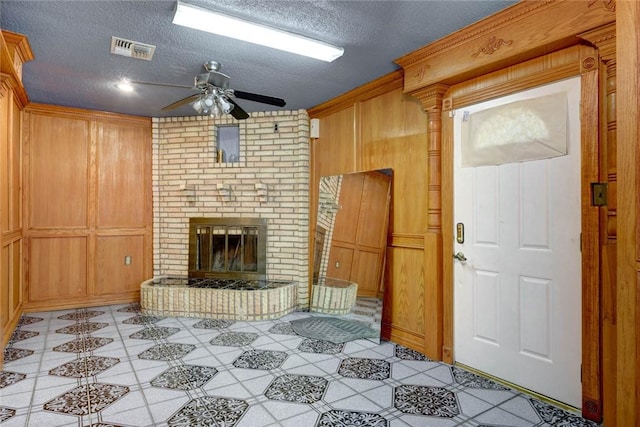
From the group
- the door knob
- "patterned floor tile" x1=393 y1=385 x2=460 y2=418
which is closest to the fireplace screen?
the door knob

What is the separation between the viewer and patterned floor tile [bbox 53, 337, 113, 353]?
10.7 feet

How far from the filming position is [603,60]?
2080 millimetres

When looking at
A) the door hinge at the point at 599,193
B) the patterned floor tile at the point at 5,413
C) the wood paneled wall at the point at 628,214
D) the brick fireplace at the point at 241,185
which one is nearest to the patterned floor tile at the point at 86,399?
→ the patterned floor tile at the point at 5,413

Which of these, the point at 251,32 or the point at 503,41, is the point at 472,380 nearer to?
the point at 503,41

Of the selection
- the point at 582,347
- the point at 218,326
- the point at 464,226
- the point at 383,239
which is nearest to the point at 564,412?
the point at 582,347

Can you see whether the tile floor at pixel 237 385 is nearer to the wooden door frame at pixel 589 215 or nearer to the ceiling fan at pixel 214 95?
the wooden door frame at pixel 589 215

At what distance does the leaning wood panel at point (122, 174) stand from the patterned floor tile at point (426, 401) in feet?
13.7

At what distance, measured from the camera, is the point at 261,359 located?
120 inches

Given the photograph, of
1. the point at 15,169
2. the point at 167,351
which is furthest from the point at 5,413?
the point at 15,169

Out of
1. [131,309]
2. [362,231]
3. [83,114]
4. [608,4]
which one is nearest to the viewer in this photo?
[608,4]

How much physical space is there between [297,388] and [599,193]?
2234 millimetres

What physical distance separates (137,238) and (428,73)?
169 inches

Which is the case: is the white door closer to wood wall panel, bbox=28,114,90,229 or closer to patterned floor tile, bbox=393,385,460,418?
patterned floor tile, bbox=393,385,460,418

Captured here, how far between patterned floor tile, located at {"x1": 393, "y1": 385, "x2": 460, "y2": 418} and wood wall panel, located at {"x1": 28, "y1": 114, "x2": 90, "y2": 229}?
4460mm
